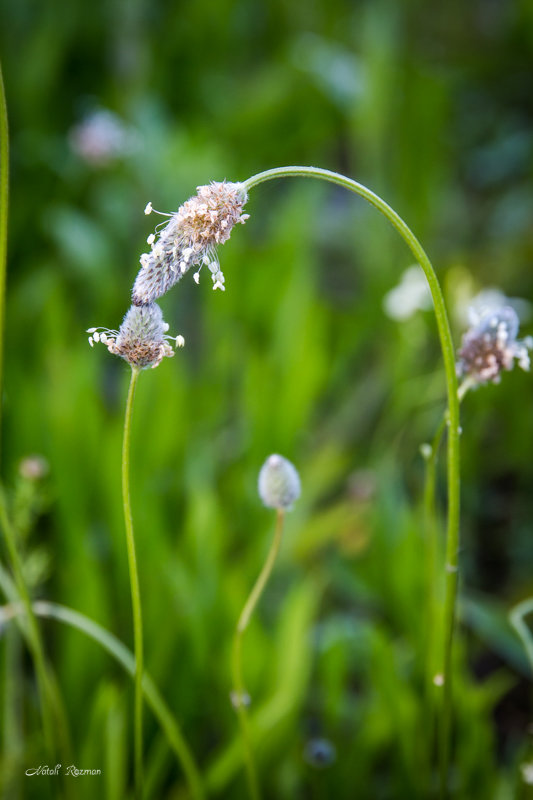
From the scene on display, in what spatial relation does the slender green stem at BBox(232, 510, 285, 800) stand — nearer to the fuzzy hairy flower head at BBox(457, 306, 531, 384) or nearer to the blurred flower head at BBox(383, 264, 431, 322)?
the fuzzy hairy flower head at BBox(457, 306, 531, 384)

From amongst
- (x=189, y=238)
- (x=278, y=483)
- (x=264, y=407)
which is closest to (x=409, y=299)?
(x=264, y=407)

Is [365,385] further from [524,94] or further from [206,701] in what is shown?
[524,94]

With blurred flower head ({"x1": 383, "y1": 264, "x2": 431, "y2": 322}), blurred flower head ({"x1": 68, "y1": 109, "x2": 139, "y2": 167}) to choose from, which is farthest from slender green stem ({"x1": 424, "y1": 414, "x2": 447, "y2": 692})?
blurred flower head ({"x1": 68, "y1": 109, "x2": 139, "y2": 167})

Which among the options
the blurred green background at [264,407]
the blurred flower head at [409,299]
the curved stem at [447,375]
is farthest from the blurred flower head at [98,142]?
the curved stem at [447,375]

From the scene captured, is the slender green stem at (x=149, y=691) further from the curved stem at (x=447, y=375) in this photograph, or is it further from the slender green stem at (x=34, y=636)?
the curved stem at (x=447, y=375)

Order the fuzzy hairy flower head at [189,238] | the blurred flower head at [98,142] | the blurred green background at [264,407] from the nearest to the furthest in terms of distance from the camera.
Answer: the fuzzy hairy flower head at [189,238] → the blurred green background at [264,407] → the blurred flower head at [98,142]

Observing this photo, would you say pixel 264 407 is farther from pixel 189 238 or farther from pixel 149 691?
pixel 189 238
